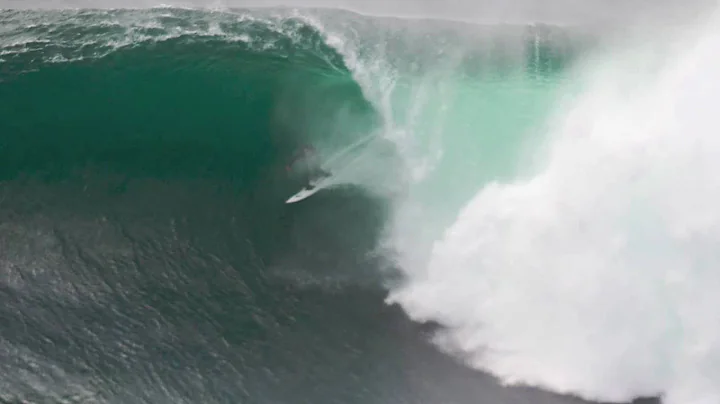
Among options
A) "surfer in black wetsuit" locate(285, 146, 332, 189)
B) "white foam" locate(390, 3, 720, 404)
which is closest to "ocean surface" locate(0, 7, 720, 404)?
"white foam" locate(390, 3, 720, 404)

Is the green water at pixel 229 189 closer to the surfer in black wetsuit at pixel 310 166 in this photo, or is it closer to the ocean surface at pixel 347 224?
the ocean surface at pixel 347 224

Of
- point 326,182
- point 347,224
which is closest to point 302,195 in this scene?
point 326,182

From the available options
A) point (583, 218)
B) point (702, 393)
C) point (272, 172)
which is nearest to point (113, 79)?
point (272, 172)

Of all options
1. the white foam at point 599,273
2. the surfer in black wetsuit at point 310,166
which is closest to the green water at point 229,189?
the surfer in black wetsuit at point 310,166

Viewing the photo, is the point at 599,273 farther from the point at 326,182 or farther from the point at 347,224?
the point at 326,182

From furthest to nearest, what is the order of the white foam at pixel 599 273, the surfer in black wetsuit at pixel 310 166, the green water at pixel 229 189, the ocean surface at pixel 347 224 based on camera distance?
the surfer in black wetsuit at pixel 310 166 → the white foam at pixel 599 273 → the ocean surface at pixel 347 224 → the green water at pixel 229 189

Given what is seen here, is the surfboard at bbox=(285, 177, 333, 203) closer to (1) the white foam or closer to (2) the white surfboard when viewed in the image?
(2) the white surfboard
